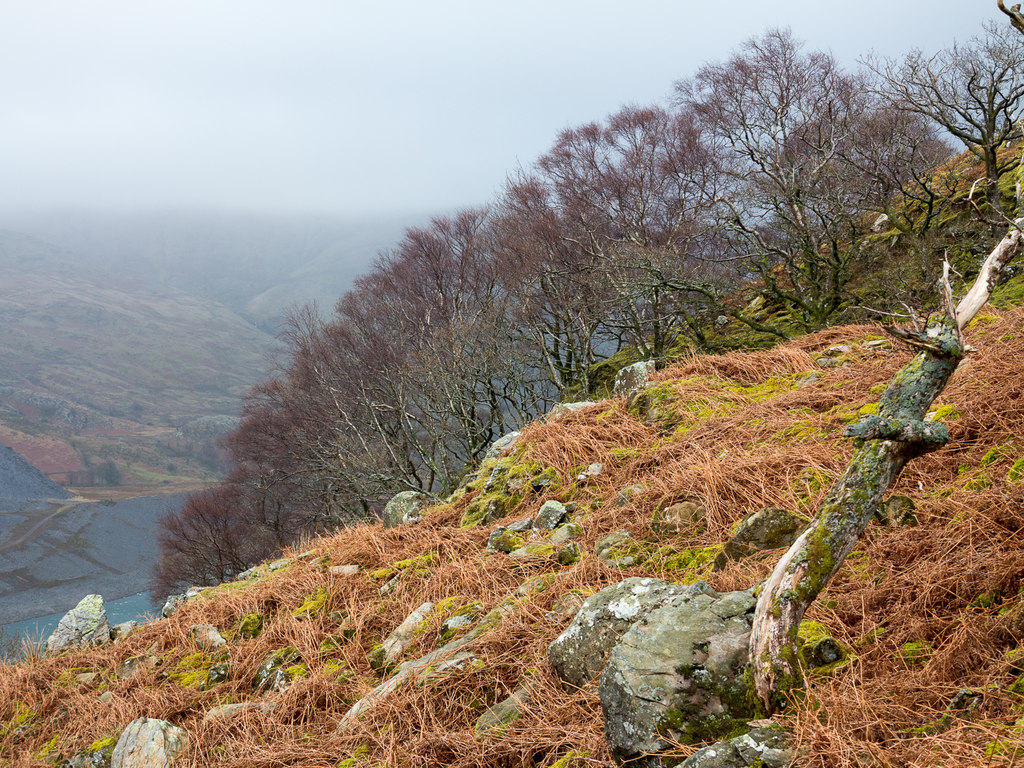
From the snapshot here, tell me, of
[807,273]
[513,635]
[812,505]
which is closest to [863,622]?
[812,505]

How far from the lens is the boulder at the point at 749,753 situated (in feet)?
6.59

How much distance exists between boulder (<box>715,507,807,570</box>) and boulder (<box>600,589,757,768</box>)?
1119 mm

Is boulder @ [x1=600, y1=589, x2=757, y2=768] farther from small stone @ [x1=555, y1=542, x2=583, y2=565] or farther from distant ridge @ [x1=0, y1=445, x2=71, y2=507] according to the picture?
distant ridge @ [x1=0, y1=445, x2=71, y2=507]

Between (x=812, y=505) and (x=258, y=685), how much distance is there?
4.55 m

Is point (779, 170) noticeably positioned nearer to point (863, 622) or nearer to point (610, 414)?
point (610, 414)

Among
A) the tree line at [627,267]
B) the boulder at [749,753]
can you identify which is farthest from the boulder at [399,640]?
the tree line at [627,267]

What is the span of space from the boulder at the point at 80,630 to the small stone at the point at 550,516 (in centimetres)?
527

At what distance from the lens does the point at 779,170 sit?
1592cm

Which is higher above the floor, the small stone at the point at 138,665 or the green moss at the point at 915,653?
the green moss at the point at 915,653

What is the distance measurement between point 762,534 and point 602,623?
133 cm

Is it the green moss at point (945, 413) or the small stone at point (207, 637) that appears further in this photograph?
the small stone at point (207, 637)

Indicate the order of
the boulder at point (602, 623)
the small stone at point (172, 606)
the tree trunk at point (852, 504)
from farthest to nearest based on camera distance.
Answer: the small stone at point (172, 606), the boulder at point (602, 623), the tree trunk at point (852, 504)

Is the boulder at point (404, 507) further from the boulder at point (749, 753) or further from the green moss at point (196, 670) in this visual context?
the boulder at point (749, 753)

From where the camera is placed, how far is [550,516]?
224 inches
